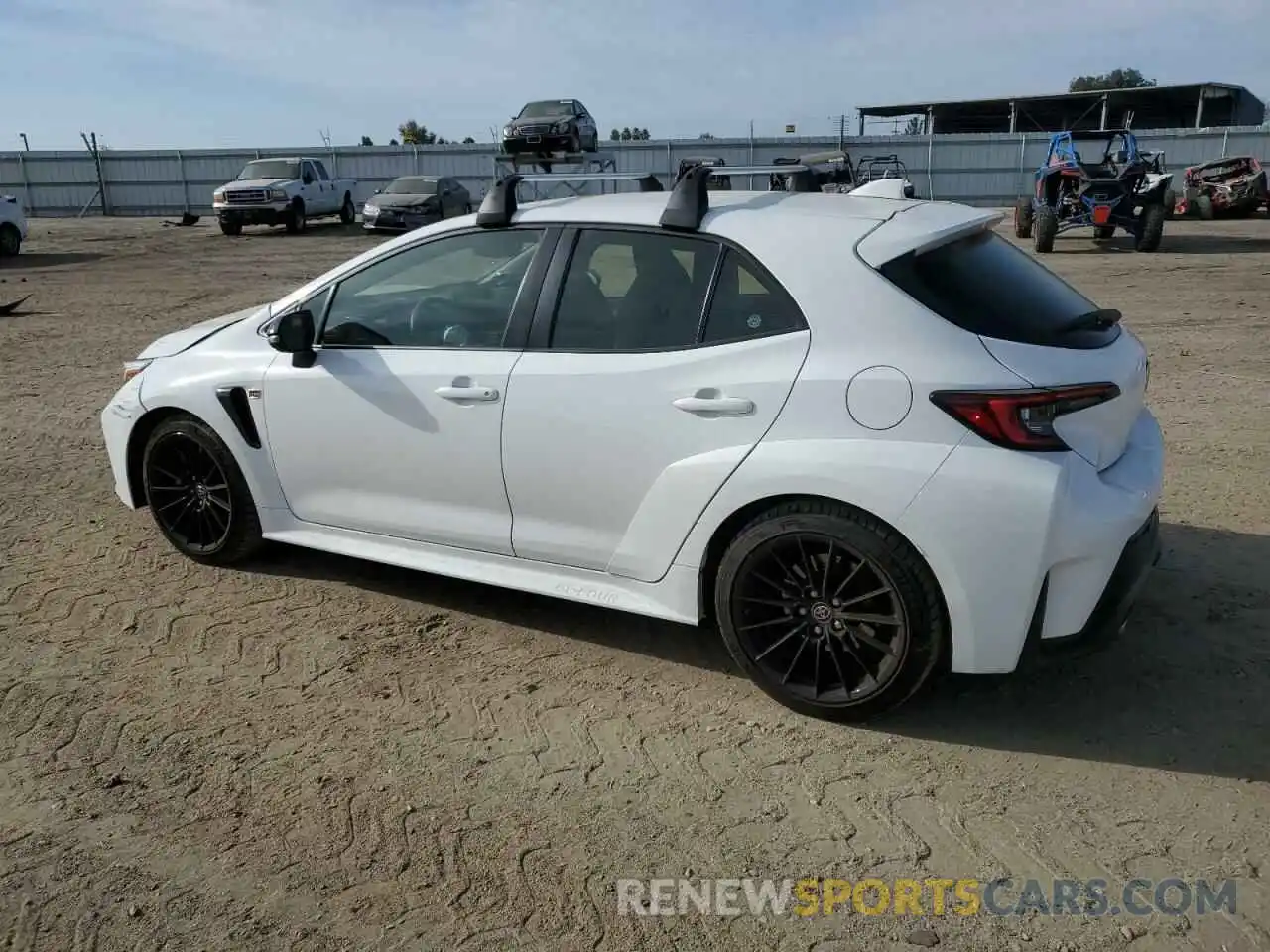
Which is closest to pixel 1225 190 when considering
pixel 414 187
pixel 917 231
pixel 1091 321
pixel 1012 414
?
pixel 414 187

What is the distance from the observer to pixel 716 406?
136 inches

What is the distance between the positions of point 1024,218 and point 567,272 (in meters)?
18.6

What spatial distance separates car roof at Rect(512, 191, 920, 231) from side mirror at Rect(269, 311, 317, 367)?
94 centimetres

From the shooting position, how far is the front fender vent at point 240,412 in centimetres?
454

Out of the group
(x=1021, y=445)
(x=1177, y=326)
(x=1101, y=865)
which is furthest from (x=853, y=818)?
(x=1177, y=326)

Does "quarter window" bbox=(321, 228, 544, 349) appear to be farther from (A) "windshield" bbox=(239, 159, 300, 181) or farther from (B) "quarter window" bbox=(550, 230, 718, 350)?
(A) "windshield" bbox=(239, 159, 300, 181)

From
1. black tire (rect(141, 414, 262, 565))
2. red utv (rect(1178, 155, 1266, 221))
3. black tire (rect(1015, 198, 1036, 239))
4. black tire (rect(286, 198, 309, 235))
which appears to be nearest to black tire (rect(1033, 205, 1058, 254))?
black tire (rect(1015, 198, 1036, 239))

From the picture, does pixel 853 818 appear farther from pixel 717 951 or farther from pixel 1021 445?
pixel 1021 445

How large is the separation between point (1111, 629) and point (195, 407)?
3.76 meters

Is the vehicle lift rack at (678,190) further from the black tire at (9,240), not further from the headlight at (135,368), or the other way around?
the black tire at (9,240)

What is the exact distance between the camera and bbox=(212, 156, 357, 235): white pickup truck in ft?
90.4

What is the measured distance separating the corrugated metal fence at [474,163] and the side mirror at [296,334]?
29.5 m

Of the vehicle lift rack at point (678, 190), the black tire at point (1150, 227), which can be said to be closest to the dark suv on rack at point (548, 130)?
the black tire at point (1150, 227)

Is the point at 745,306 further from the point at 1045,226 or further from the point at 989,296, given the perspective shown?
the point at 1045,226
